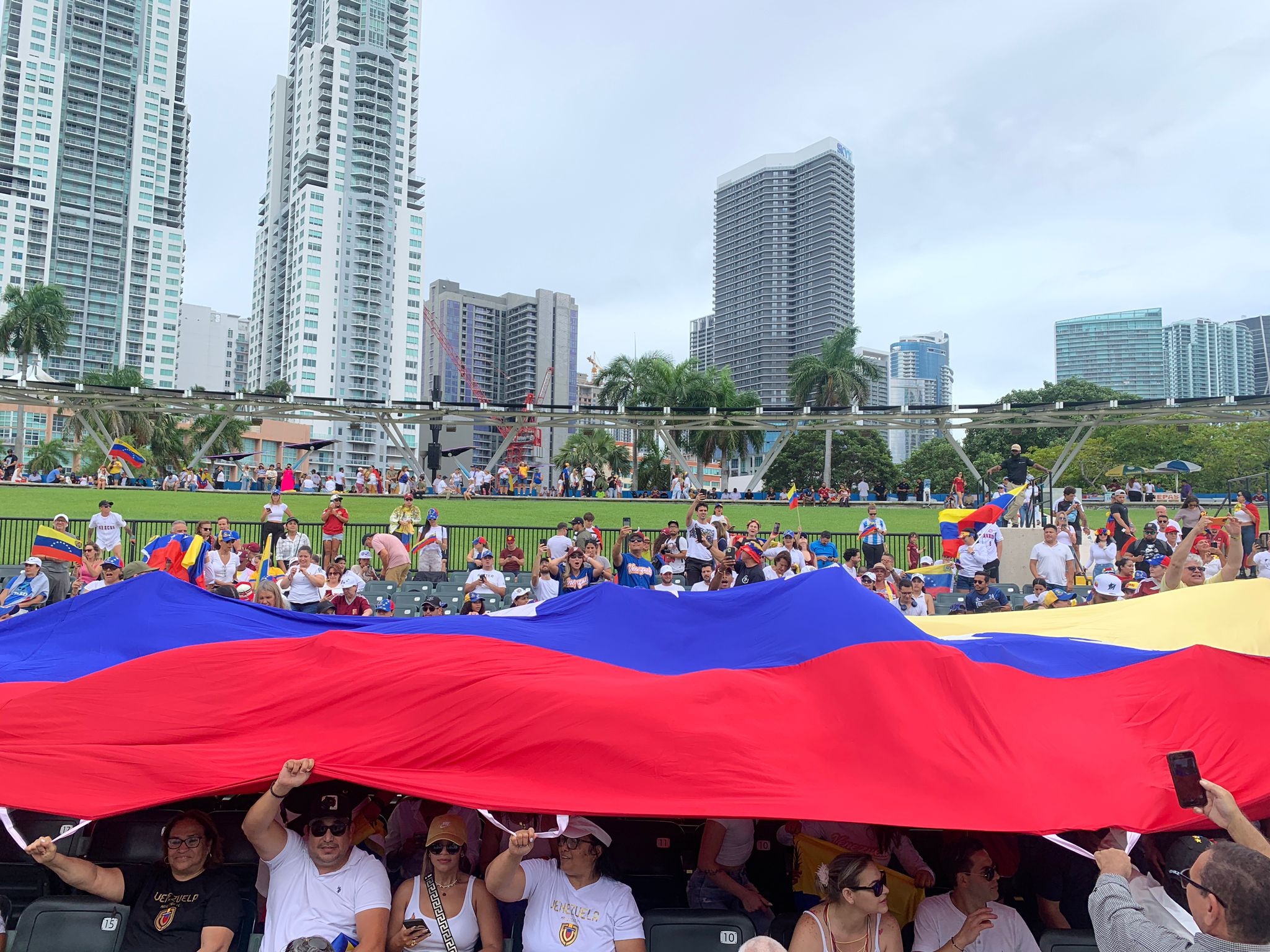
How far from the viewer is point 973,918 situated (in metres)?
4.20

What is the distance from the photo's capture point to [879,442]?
74688 mm

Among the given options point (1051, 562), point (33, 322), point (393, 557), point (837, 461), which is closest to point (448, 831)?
point (393, 557)

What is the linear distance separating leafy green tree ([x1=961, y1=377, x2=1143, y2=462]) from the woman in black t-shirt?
→ 6424cm

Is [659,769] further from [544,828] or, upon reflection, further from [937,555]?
[937,555]

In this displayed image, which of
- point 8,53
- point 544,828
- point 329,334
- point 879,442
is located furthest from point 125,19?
point 544,828

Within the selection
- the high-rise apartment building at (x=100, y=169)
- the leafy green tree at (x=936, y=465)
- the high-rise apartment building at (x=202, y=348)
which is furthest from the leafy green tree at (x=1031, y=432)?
the high-rise apartment building at (x=202, y=348)

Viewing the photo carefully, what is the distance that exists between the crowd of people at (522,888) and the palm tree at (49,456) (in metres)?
78.6

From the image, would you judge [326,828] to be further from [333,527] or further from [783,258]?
[783,258]

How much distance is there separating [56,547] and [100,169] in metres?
155

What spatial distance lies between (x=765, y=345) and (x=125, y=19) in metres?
123

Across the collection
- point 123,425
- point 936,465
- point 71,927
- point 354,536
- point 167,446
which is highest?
point 123,425

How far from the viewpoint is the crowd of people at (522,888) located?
13.7ft

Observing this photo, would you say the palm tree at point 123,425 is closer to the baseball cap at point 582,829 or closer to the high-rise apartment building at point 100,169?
the baseball cap at point 582,829

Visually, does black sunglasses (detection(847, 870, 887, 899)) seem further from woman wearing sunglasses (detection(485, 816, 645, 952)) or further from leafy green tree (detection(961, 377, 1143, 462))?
leafy green tree (detection(961, 377, 1143, 462))
